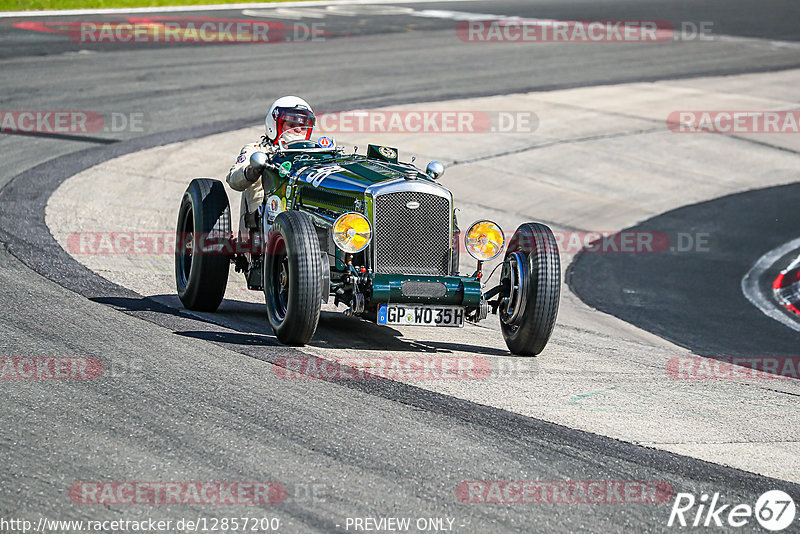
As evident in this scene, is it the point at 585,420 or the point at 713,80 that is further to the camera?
the point at 713,80

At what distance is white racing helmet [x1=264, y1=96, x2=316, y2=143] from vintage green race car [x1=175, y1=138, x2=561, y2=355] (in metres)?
0.60

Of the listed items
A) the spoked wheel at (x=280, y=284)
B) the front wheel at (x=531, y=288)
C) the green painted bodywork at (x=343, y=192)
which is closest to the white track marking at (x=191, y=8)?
the green painted bodywork at (x=343, y=192)

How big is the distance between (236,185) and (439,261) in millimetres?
2285

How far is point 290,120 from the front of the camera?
983 cm

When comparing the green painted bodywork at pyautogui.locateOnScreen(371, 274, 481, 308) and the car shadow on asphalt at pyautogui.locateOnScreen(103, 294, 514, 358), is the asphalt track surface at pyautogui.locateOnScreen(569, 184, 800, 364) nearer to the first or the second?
the car shadow on asphalt at pyautogui.locateOnScreen(103, 294, 514, 358)

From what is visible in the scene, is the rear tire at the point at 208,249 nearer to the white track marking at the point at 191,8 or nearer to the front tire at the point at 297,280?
the front tire at the point at 297,280

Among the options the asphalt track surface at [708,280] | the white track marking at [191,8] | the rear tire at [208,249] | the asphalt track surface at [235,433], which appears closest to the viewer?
the asphalt track surface at [235,433]

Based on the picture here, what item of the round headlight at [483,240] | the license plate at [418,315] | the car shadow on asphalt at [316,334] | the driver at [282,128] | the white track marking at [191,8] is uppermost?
the white track marking at [191,8]

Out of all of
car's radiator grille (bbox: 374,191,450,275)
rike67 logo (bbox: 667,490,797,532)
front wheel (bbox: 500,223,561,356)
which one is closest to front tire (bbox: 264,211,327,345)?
car's radiator grille (bbox: 374,191,450,275)

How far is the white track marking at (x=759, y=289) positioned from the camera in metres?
12.6

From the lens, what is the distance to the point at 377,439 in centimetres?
624

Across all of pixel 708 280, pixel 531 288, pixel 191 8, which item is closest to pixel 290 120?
pixel 531 288

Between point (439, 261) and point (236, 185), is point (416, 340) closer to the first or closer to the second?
point (439, 261)

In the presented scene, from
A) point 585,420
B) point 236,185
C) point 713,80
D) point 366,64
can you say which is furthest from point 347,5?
point 585,420
